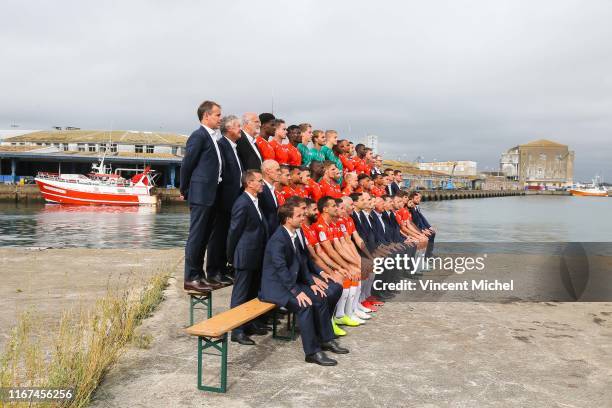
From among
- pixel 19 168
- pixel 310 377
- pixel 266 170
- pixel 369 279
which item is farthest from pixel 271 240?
pixel 19 168

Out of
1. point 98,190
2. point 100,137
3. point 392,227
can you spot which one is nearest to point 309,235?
point 392,227

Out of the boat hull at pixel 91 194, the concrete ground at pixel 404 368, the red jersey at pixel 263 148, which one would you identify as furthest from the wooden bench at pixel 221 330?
the boat hull at pixel 91 194

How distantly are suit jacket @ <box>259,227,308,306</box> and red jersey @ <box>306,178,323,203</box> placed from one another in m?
2.00

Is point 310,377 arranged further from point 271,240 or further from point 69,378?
point 69,378

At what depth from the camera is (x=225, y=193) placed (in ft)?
20.6

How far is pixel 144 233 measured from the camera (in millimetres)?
32062

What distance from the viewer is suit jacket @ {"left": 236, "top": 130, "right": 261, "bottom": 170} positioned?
662cm

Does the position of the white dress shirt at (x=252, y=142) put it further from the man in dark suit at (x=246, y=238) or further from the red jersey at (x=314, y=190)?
the red jersey at (x=314, y=190)

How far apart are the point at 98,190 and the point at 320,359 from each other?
54990 millimetres

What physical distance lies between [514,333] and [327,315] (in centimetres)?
279

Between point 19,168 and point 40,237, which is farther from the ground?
point 19,168

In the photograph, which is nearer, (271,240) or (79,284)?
(271,240)

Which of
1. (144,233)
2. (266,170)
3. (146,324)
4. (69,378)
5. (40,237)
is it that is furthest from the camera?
(144,233)

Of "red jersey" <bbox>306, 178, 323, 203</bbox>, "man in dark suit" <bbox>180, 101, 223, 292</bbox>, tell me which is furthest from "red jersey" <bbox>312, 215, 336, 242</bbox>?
"man in dark suit" <bbox>180, 101, 223, 292</bbox>
